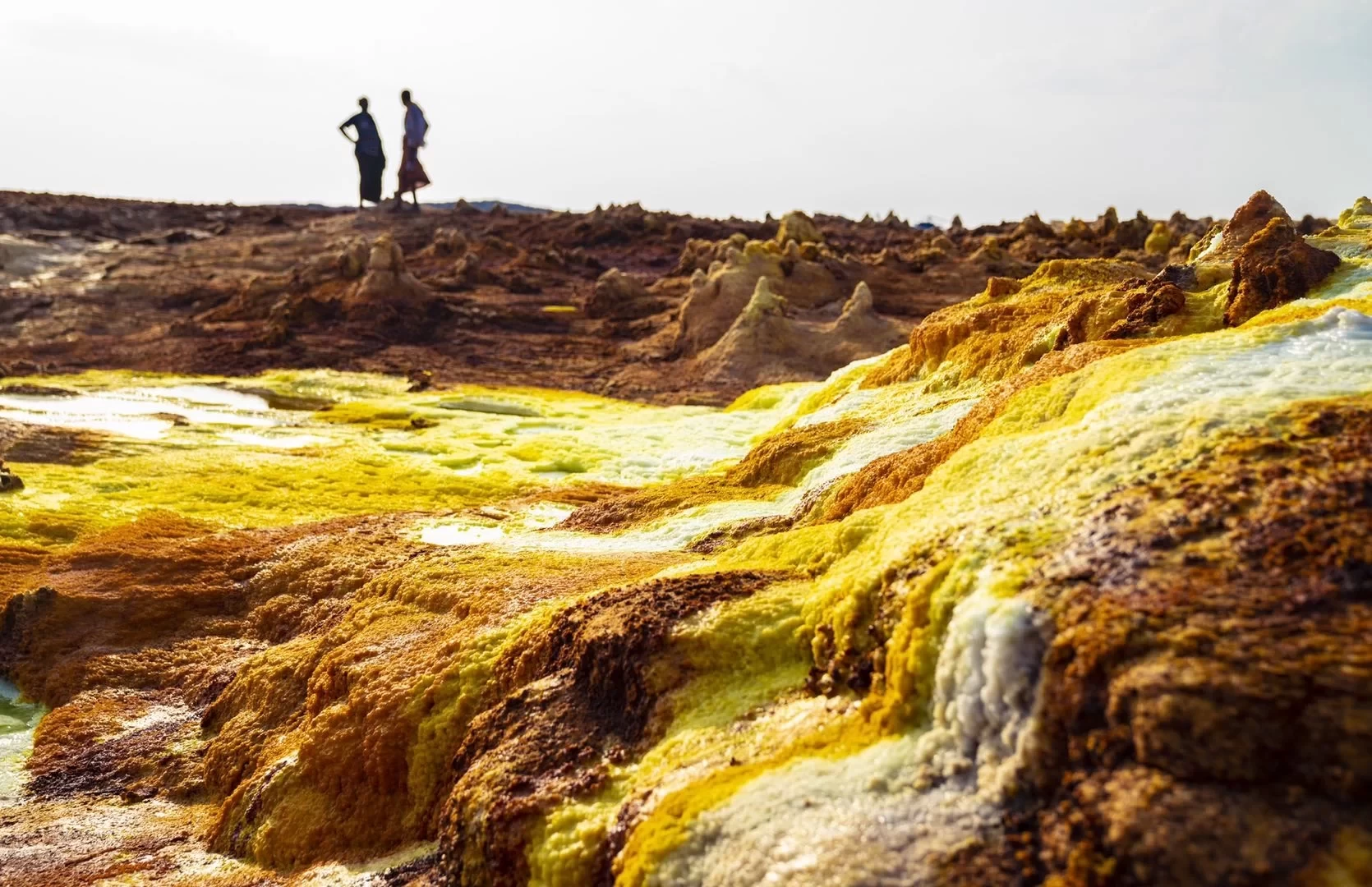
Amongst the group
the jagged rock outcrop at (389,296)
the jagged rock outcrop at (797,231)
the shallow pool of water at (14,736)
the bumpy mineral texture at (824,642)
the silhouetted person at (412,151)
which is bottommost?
the shallow pool of water at (14,736)

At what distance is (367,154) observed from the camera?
1228 inches

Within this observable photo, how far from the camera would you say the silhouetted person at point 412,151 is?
1154 inches

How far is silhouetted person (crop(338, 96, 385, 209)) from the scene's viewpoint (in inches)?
1161

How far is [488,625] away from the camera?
15.4 feet

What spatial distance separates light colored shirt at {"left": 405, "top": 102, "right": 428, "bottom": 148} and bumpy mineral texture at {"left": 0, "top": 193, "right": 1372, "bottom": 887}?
21507 mm

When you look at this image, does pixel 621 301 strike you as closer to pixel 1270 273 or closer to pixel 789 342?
pixel 789 342

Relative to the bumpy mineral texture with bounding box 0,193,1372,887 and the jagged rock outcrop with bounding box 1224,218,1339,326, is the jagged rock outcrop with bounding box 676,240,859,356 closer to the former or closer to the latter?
the bumpy mineral texture with bounding box 0,193,1372,887

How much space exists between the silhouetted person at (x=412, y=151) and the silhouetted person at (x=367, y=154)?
1.97 feet

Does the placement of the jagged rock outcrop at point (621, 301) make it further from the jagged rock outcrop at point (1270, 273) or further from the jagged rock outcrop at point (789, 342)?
the jagged rock outcrop at point (1270, 273)

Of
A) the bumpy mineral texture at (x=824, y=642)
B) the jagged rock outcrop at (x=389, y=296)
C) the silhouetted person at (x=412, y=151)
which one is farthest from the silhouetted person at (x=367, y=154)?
the bumpy mineral texture at (x=824, y=642)

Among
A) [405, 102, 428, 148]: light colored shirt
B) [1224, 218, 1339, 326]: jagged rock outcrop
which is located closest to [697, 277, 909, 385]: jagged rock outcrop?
[1224, 218, 1339, 326]: jagged rock outcrop

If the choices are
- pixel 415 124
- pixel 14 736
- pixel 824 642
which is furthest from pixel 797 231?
pixel 824 642

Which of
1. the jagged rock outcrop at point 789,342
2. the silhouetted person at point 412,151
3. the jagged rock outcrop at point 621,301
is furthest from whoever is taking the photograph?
the silhouetted person at point 412,151

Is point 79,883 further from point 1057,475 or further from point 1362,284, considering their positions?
point 1362,284
